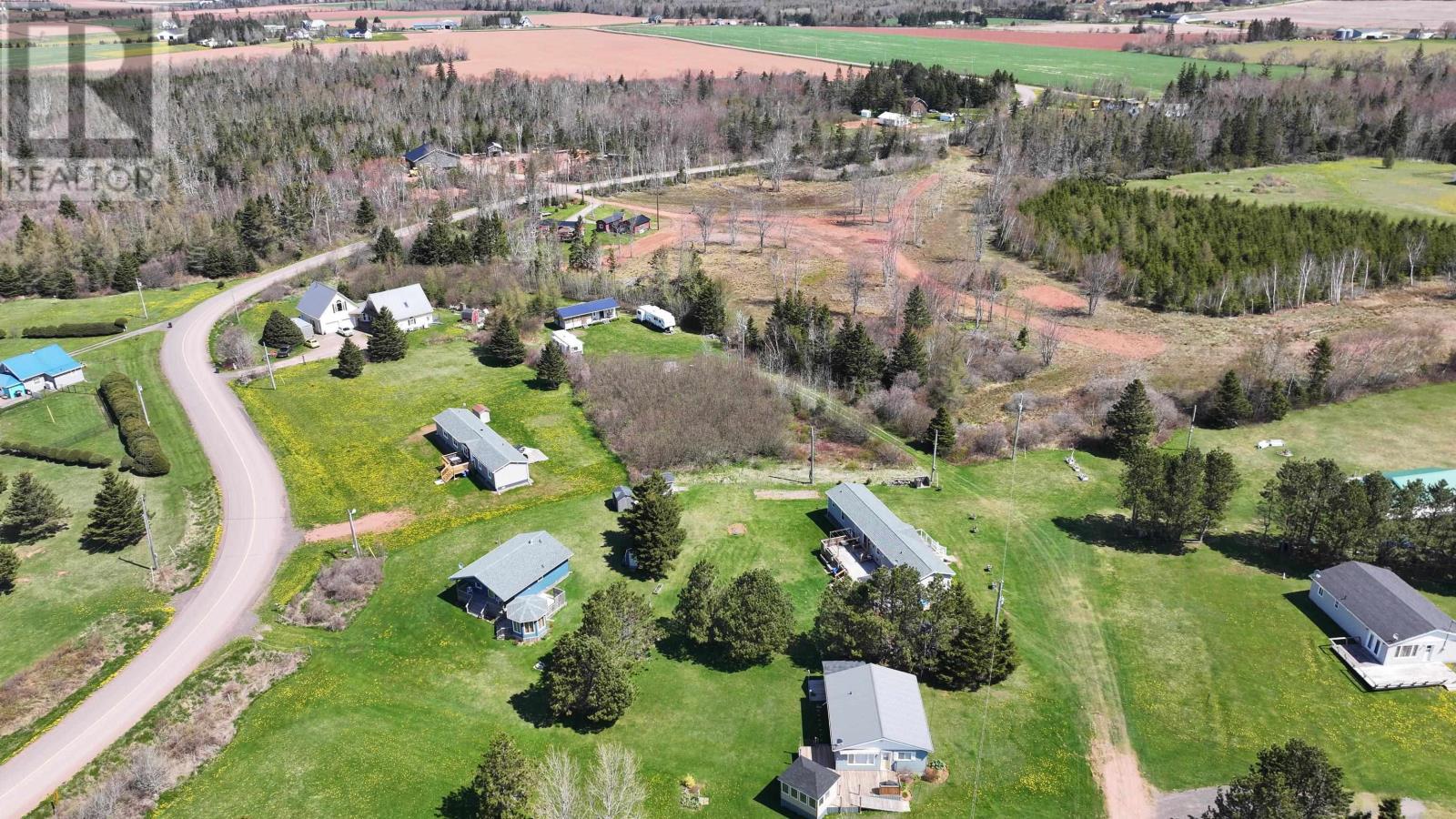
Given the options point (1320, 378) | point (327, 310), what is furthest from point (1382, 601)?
point (327, 310)

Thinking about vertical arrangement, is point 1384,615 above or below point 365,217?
below

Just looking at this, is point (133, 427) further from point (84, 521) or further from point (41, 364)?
point (41, 364)

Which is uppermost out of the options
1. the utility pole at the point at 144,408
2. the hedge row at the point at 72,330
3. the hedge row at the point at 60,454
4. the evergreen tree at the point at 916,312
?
the evergreen tree at the point at 916,312

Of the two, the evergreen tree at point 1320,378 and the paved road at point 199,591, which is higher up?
the evergreen tree at point 1320,378

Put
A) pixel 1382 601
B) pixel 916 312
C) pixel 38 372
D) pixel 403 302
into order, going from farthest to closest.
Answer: pixel 403 302 → pixel 916 312 → pixel 38 372 → pixel 1382 601

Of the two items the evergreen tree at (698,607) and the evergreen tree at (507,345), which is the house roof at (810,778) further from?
the evergreen tree at (507,345)

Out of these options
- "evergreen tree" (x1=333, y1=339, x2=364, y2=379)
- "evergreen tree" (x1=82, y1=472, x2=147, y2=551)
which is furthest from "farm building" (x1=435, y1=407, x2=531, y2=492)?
"evergreen tree" (x1=82, y1=472, x2=147, y2=551)

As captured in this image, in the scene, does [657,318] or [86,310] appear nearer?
[657,318]

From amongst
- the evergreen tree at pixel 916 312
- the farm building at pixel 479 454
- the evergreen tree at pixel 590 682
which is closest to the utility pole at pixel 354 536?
the farm building at pixel 479 454
